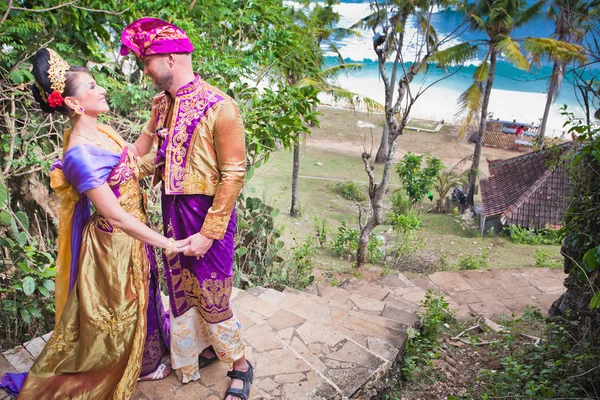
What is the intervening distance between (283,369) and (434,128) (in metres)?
27.0

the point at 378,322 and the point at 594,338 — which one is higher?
the point at 594,338

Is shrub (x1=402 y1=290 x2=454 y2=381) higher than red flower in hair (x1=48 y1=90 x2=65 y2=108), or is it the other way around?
red flower in hair (x1=48 y1=90 x2=65 y2=108)

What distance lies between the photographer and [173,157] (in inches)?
83.9

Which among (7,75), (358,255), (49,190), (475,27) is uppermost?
(475,27)

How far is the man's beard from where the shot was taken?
2053 mm

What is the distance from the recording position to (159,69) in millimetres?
2029

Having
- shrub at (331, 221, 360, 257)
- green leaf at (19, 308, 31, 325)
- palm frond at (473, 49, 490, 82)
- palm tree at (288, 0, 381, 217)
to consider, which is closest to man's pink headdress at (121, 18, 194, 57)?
green leaf at (19, 308, 31, 325)

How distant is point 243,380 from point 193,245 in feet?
2.78

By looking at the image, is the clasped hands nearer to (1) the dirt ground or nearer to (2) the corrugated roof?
(2) the corrugated roof

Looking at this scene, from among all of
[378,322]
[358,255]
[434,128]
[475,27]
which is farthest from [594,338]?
[434,128]

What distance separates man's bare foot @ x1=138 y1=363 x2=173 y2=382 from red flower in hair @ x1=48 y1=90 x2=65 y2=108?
4.86 ft

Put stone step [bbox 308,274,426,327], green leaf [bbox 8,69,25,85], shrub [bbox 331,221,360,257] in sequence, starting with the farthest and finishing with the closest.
Result: shrub [bbox 331,221,360,257], stone step [bbox 308,274,426,327], green leaf [bbox 8,69,25,85]

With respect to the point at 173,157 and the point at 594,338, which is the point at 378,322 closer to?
the point at 594,338

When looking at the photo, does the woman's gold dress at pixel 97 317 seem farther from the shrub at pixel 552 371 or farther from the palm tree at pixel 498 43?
the palm tree at pixel 498 43
